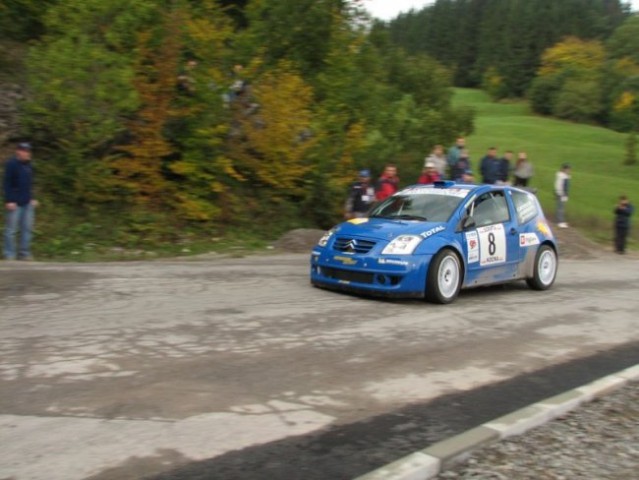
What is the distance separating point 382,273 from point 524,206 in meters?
3.54

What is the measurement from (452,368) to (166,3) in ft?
42.9

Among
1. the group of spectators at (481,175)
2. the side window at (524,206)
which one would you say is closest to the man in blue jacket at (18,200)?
the group of spectators at (481,175)

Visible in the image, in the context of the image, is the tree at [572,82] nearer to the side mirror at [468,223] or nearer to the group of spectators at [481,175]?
the group of spectators at [481,175]

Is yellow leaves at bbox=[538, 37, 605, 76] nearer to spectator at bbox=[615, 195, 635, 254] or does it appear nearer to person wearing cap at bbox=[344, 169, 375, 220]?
spectator at bbox=[615, 195, 635, 254]

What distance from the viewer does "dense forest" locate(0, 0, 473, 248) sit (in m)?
15.2

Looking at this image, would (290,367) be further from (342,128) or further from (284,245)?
(342,128)

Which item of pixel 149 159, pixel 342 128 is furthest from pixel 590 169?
pixel 149 159

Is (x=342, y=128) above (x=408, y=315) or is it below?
above

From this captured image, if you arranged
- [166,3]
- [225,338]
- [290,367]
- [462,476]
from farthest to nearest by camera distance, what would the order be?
[166,3] < [225,338] < [290,367] < [462,476]

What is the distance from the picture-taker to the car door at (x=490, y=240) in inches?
416

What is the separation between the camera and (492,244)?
430 inches

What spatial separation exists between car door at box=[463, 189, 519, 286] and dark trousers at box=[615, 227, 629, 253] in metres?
12.0

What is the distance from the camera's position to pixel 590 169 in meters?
57.5

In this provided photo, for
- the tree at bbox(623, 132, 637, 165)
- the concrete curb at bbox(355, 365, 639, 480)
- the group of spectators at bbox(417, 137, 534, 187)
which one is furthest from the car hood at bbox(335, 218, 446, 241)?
the tree at bbox(623, 132, 637, 165)
